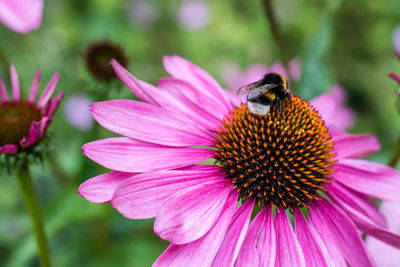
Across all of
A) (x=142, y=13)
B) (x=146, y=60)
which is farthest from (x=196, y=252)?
(x=142, y=13)

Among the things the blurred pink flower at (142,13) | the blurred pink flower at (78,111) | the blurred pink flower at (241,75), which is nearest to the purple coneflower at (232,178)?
the blurred pink flower at (241,75)

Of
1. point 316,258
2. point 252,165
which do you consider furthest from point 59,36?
point 316,258

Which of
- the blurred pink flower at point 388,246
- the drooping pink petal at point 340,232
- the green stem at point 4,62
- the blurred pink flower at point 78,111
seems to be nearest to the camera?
the drooping pink petal at point 340,232

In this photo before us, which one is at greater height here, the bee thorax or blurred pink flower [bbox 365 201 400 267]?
the bee thorax

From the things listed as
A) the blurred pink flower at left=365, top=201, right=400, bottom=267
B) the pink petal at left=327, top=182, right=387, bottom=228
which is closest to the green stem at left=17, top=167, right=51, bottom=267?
the pink petal at left=327, top=182, right=387, bottom=228

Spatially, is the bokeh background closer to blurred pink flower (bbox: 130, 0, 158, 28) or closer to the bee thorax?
blurred pink flower (bbox: 130, 0, 158, 28)

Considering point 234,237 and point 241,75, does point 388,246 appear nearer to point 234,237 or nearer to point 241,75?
point 234,237

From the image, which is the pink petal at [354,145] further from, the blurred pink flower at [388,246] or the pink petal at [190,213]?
the pink petal at [190,213]
